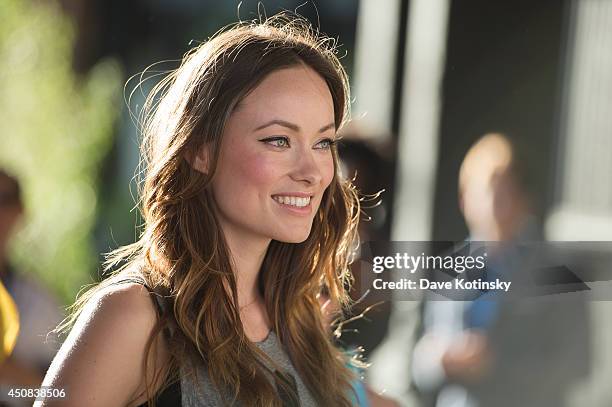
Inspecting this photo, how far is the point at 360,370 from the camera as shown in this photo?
216 centimetres

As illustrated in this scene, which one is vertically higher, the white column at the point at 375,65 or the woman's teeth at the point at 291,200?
the white column at the point at 375,65

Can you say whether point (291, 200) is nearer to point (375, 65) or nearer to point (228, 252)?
point (228, 252)

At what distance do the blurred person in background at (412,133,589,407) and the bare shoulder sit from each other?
1.00m

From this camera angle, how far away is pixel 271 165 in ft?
5.37

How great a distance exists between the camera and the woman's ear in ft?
5.28

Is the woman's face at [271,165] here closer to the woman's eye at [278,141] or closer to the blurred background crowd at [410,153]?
the woman's eye at [278,141]

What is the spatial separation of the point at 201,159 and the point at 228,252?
7.7 inches

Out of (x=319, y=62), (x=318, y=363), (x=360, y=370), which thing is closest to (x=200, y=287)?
(x=318, y=363)

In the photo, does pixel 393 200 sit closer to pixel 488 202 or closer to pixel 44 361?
pixel 488 202

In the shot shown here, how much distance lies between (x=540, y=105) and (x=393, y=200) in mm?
477

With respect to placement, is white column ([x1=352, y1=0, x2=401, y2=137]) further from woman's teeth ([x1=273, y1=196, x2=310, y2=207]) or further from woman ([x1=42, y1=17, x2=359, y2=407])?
woman's teeth ([x1=273, y1=196, x2=310, y2=207])

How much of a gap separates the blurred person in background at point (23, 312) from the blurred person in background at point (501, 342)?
977mm

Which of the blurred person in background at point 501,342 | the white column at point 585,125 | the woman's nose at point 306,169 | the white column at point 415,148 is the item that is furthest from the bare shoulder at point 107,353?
the white column at point 585,125

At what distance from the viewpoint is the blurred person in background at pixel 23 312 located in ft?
6.56
